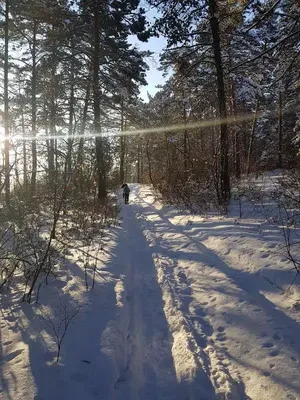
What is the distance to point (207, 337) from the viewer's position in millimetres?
4098

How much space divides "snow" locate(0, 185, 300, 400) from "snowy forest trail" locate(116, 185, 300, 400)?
0.01 metres

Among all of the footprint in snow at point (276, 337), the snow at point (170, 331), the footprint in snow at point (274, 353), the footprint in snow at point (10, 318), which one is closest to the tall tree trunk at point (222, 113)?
the snow at point (170, 331)

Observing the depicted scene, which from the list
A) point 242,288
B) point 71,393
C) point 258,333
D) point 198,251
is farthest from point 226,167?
point 71,393

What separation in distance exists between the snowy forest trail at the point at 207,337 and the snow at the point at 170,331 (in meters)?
0.01

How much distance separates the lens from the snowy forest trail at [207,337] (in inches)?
126

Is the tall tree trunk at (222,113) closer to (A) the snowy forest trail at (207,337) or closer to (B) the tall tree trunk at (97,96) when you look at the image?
(A) the snowy forest trail at (207,337)

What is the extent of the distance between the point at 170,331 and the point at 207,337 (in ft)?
1.68

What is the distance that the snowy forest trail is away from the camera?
10.5 ft

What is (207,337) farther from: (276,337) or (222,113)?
(222,113)

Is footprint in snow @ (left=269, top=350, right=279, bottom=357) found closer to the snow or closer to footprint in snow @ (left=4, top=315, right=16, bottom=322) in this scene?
the snow

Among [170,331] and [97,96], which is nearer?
[170,331]

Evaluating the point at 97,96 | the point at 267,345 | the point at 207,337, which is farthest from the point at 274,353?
the point at 97,96

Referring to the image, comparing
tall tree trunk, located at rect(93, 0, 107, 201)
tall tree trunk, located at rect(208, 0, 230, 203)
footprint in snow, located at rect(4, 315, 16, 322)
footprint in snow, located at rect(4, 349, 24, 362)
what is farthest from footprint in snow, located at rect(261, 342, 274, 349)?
tall tree trunk, located at rect(93, 0, 107, 201)

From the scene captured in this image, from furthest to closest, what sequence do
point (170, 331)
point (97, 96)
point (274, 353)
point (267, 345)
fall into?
1. point (97, 96)
2. point (170, 331)
3. point (267, 345)
4. point (274, 353)
